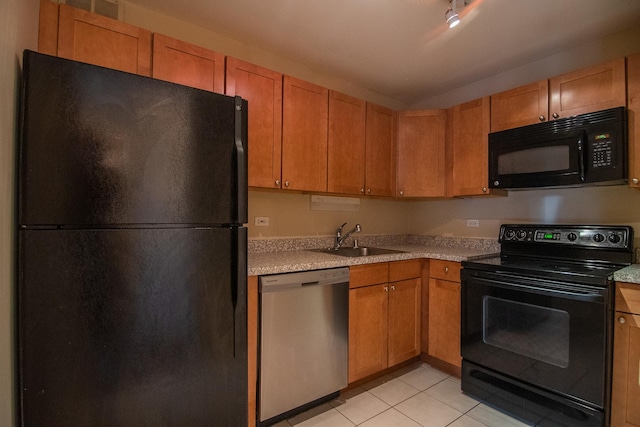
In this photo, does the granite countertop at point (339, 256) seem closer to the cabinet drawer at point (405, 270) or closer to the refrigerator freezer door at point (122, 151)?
the cabinet drawer at point (405, 270)

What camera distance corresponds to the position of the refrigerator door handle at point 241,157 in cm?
128

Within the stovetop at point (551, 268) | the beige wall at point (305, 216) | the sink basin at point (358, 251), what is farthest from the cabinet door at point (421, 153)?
the stovetop at point (551, 268)

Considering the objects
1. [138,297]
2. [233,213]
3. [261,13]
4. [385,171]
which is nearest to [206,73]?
[261,13]

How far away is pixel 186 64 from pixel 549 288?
8.04 ft

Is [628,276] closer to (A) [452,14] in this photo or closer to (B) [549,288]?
(B) [549,288]

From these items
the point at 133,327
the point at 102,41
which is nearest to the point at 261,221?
the point at 133,327

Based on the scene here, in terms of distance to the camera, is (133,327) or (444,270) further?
(444,270)

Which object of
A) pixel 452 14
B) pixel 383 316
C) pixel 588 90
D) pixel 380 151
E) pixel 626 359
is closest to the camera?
pixel 626 359

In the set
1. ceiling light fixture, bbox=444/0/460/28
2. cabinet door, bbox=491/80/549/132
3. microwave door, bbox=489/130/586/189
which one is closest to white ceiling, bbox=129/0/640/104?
ceiling light fixture, bbox=444/0/460/28

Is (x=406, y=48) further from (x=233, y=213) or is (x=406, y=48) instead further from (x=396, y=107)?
(x=233, y=213)

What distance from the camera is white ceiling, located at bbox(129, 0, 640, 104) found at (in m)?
1.74

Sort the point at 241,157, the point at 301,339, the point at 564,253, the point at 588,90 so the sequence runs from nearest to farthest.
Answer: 1. the point at 241,157
2. the point at 301,339
3. the point at 588,90
4. the point at 564,253

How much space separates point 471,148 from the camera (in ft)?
7.99

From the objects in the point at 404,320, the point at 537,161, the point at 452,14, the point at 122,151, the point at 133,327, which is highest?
the point at 452,14
